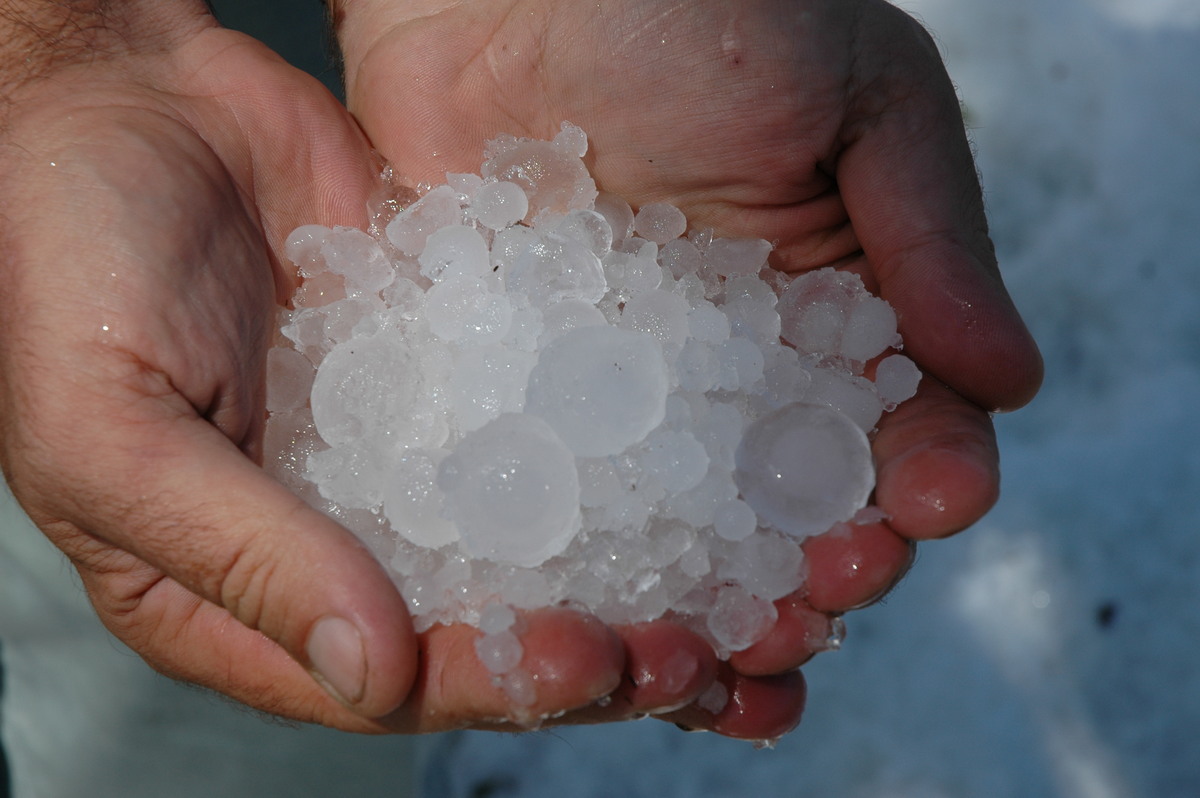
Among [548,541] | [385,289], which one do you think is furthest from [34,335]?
[548,541]

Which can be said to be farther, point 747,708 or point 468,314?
point 468,314

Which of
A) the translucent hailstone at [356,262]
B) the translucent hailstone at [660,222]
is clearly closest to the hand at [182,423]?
the translucent hailstone at [356,262]

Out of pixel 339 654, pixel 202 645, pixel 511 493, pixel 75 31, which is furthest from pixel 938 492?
pixel 75 31

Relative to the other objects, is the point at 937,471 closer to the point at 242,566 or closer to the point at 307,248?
the point at 242,566

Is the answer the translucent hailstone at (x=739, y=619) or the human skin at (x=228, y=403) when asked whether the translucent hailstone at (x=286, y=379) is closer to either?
the human skin at (x=228, y=403)

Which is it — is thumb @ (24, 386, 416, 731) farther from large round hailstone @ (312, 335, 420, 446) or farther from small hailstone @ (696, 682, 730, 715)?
small hailstone @ (696, 682, 730, 715)

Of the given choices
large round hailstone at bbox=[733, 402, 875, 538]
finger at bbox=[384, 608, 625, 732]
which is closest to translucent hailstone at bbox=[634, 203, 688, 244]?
large round hailstone at bbox=[733, 402, 875, 538]

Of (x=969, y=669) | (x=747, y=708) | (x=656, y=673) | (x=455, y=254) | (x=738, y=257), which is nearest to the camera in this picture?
(x=656, y=673)
